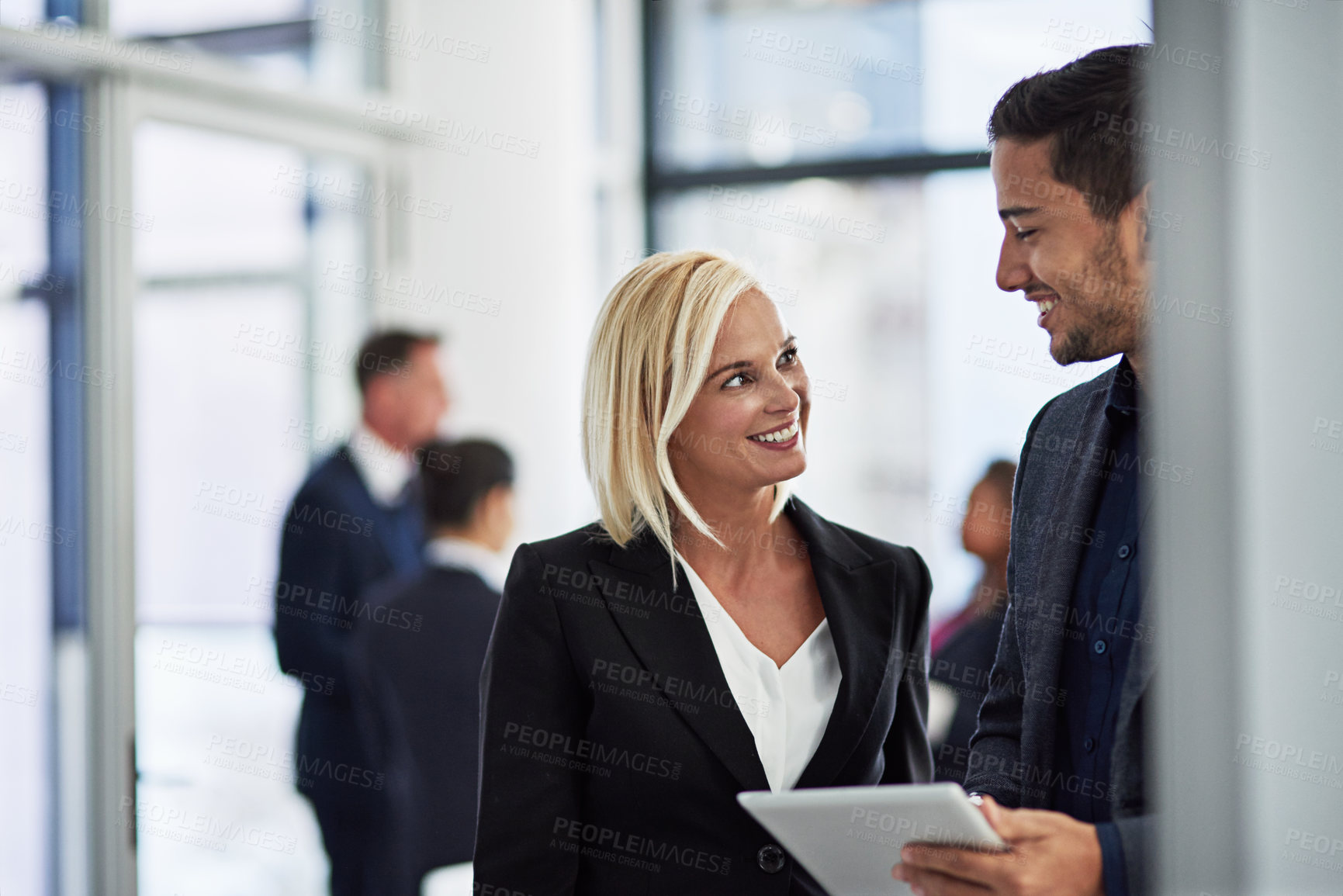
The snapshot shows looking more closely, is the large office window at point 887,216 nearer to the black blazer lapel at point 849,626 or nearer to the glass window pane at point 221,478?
the glass window pane at point 221,478

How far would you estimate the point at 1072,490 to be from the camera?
1.55 meters

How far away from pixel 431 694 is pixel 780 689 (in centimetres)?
148

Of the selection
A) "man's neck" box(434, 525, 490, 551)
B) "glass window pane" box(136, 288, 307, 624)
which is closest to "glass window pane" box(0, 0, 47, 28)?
"glass window pane" box(136, 288, 307, 624)

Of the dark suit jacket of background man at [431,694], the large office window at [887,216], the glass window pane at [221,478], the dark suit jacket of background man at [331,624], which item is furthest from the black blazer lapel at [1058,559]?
the large office window at [887,216]

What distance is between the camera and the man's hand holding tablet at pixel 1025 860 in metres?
1.21

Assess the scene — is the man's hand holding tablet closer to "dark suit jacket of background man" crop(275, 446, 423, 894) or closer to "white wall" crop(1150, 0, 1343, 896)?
"white wall" crop(1150, 0, 1343, 896)

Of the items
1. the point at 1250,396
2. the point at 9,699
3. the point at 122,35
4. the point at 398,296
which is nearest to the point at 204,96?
the point at 122,35

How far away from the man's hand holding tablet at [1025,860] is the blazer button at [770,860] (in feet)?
1.31

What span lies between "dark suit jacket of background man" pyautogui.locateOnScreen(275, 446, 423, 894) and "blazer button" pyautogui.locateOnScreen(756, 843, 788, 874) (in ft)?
6.44

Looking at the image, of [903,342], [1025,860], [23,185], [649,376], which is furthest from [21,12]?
[903,342]

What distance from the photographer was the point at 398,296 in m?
4.32

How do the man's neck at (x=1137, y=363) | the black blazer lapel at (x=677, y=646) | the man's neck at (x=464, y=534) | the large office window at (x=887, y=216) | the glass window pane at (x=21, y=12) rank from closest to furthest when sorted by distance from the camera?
the man's neck at (x=1137, y=363) → the black blazer lapel at (x=677, y=646) → the glass window pane at (x=21, y=12) → the man's neck at (x=464, y=534) → the large office window at (x=887, y=216)

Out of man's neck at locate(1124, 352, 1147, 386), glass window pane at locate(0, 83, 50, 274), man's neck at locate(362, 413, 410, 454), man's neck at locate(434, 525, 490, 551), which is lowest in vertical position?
man's neck at locate(434, 525, 490, 551)

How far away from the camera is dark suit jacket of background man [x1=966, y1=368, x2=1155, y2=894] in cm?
148
